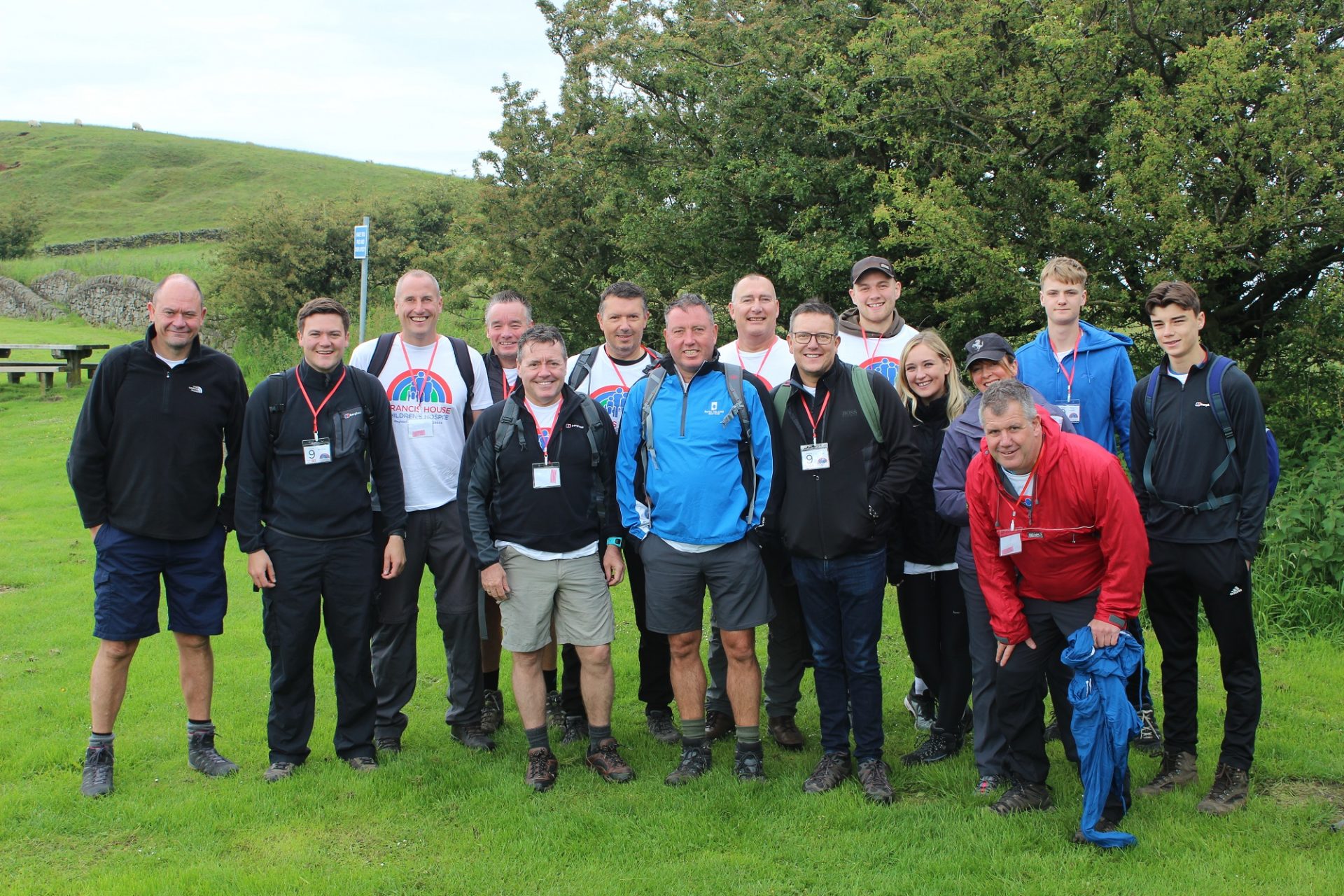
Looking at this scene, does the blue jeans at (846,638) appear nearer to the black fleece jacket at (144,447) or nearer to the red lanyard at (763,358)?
the red lanyard at (763,358)

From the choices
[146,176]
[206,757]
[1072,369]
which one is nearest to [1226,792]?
[1072,369]

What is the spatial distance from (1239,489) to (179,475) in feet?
17.2

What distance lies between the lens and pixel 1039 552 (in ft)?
14.4

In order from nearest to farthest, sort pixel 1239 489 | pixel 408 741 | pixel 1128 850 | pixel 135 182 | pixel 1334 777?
pixel 1128 850 → pixel 1239 489 → pixel 1334 777 → pixel 408 741 → pixel 135 182

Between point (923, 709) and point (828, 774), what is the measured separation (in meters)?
1.18

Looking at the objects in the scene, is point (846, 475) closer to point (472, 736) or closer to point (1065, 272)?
point (1065, 272)

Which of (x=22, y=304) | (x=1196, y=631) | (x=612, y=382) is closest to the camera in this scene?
(x=1196, y=631)

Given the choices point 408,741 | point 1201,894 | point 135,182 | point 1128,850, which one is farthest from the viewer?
point 135,182

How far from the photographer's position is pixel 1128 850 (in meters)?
4.20

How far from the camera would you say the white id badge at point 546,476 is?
5086 mm

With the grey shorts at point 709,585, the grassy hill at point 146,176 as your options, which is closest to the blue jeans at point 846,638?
the grey shorts at point 709,585

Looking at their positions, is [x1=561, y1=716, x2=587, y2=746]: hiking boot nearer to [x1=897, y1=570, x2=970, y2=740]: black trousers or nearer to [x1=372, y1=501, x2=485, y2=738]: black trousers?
[x1=372, y1=501, x2=485, y2=738]: black trousers

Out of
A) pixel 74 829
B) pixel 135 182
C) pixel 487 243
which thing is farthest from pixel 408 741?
pixel 135 182

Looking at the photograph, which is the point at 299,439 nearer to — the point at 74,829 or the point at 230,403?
the point at 230,403
